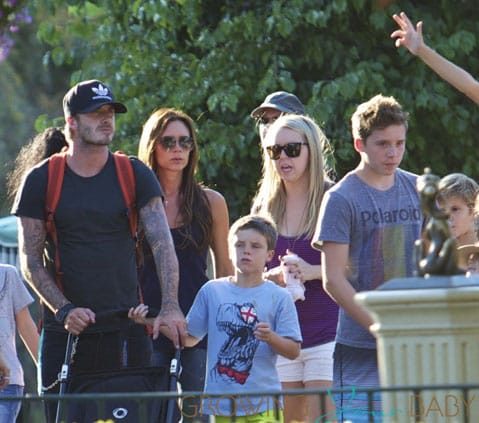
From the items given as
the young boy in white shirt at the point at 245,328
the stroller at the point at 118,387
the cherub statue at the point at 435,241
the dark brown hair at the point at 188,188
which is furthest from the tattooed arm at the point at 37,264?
the cherub statue at the point at 435,241

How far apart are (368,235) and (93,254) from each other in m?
1.29

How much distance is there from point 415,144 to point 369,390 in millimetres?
7288

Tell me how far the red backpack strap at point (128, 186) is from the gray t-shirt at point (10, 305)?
1.52 meters

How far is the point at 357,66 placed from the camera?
12031mm

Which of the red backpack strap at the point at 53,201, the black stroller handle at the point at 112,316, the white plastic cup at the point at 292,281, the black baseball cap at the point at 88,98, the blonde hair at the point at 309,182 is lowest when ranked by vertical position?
the black stroller handle at the point at 112,316

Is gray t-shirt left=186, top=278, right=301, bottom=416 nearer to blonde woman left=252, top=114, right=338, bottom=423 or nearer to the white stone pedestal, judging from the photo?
blonde woman left=252, top=114, right=338, bottom=423

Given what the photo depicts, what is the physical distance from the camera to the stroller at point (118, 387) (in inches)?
275

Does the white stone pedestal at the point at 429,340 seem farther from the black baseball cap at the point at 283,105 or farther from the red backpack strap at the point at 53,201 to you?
the black baseball cap at the point at 283,105

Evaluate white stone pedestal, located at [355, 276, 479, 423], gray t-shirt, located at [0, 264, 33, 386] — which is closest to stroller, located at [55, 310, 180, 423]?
gray t-shirt, located at [0, 264, 33, 386]

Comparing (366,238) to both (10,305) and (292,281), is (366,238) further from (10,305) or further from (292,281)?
(10,305)

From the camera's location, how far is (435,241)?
5.67m

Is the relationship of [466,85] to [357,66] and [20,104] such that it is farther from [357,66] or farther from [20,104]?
[20,104]

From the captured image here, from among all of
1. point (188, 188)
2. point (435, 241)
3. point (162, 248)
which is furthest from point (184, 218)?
point (435, 241)

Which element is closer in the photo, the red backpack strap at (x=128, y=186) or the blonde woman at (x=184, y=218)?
the red backpack strap at (x=128, y=186)
